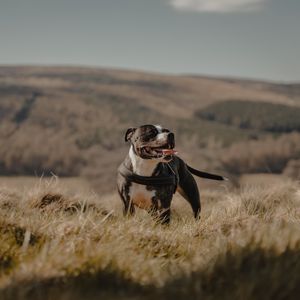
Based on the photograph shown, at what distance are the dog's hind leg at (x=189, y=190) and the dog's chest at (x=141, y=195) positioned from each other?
3.93 ft

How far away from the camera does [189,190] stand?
9492mm

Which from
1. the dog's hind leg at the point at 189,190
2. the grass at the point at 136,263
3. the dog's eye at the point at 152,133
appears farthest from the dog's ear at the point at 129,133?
the grass at the point at 136,263

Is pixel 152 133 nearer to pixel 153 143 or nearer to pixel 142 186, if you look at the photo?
pixel 153 143

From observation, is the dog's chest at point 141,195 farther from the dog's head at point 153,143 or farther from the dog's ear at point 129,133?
the dog's ear at point 129,133

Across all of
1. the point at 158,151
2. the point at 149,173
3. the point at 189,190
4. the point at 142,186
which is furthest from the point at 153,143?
the point at 189,190

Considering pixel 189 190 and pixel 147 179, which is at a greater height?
pixel 147 179

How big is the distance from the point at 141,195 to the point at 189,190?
1479 mm

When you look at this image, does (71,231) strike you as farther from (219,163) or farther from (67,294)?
(219,163)

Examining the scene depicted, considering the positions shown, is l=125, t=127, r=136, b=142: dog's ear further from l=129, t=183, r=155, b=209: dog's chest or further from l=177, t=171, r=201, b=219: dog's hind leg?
l=177, t=171, r=201, b=219: dog's hind leg

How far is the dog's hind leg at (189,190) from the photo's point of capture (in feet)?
30.9

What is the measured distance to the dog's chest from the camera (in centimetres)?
827

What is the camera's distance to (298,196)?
36.6 feet

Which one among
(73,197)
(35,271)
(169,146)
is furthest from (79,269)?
(73,197)

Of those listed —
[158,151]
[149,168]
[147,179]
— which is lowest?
[147,179]
